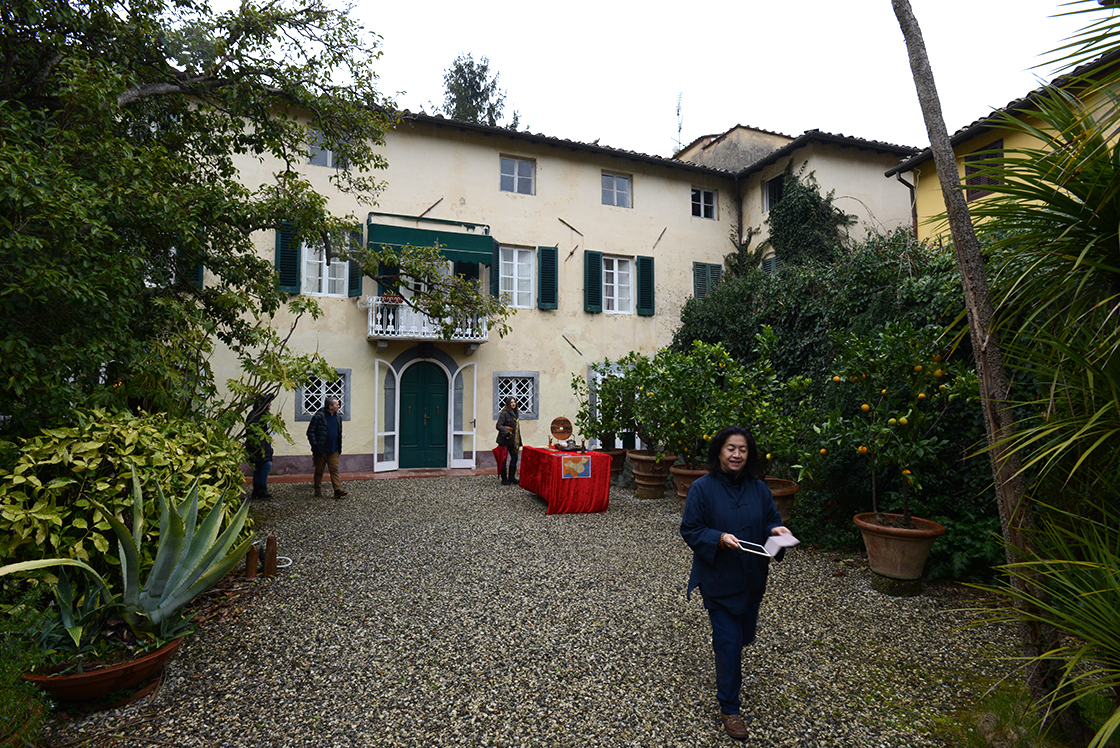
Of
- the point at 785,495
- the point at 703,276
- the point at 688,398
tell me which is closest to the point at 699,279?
the point at 703,276

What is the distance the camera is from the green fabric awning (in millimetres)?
12141

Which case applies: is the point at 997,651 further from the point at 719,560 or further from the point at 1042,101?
the point at 1042,101

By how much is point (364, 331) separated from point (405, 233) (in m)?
2.28

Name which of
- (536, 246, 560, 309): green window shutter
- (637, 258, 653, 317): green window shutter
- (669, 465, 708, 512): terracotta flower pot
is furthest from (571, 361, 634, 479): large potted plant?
(637, 258, 653, 317): green window shutter

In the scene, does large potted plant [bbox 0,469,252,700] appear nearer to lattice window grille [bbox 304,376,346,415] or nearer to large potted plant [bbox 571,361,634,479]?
large potted plant [bbox 571,361,634,479]

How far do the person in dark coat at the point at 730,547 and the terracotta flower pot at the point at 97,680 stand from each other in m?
3.02

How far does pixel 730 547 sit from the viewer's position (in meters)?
2.94

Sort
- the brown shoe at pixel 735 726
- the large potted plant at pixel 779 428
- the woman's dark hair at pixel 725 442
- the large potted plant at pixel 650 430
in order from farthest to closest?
the large potted plant at pixel 650 430 < the large potted plant at pixel 779 428 < the woman's dark hair at pixel 725 442 < the brown shoe at pixel 735 726

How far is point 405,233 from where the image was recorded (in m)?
12.3

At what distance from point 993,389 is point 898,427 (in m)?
2.43

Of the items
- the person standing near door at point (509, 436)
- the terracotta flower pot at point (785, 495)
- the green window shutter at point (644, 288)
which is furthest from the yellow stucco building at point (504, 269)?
the terracotta flower pot at point (785, 495)

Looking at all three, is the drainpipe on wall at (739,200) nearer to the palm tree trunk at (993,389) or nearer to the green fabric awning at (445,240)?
the green fabric awning at (445,240)

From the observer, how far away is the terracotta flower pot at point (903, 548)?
15.7 ft

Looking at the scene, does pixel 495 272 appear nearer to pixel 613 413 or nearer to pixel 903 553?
pixel 613 413
